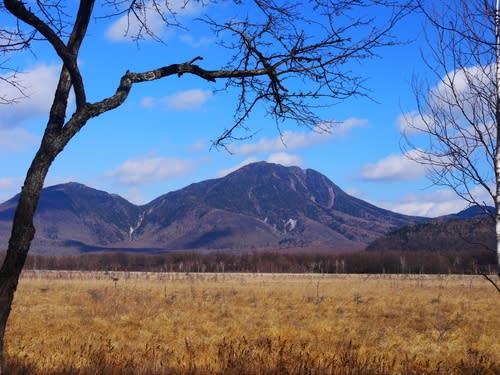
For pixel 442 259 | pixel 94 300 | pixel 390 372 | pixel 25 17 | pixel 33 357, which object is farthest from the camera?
pixel 442 259

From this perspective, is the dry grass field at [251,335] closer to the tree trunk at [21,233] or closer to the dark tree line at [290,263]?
the tree trunk at [21,233]

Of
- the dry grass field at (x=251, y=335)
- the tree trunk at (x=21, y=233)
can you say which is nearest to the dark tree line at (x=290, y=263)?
the dry grass field at (x=251, y=335)

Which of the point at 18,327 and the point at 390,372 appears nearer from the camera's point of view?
the point at 390,372

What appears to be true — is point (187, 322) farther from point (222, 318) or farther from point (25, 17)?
point (25, 17)

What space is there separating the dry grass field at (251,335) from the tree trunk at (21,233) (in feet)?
8.37

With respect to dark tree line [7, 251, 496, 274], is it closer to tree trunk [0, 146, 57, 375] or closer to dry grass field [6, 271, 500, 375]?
dry grass field [6, 271, 500, 375]

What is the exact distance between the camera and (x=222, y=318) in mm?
23938

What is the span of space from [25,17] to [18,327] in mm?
14916

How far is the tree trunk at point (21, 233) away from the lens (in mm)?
4562

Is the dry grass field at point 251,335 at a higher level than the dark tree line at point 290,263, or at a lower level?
lower

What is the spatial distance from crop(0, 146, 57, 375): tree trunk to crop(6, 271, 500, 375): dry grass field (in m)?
2.55

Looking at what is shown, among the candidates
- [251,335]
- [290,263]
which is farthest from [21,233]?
[290,263]

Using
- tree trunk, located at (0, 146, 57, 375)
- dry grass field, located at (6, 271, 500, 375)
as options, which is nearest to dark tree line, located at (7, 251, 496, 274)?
dry grass field, located at (6, 271, 500, 375)

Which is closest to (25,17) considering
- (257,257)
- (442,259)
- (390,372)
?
(390,372)
